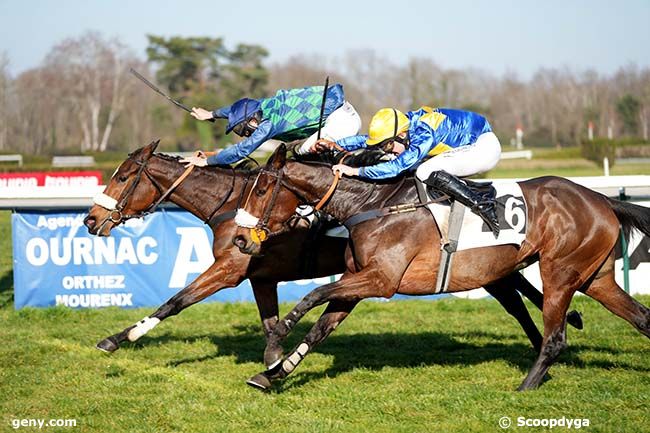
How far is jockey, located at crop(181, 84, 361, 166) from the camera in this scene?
657 cm

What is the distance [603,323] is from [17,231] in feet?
22.8

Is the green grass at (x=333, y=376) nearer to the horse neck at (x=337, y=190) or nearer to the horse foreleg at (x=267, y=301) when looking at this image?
the horse foreleg at (x=267, y=301)

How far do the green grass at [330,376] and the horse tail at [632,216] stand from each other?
3.56 ft

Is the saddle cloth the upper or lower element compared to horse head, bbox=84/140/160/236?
lower

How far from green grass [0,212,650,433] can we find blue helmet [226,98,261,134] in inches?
78.0

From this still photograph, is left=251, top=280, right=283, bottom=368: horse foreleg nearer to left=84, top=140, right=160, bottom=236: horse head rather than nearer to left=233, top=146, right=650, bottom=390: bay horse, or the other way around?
left=233, top=146, right=650, bottom=390: bay horse

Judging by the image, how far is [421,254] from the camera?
5.80 m

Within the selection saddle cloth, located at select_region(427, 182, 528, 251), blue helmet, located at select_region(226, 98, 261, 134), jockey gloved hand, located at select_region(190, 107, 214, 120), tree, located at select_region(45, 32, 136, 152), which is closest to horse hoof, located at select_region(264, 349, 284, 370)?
saddle cloth, located at select_region(427, 182, 528, 251)

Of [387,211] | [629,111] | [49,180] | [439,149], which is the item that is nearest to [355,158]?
[387,211]

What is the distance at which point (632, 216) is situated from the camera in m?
6.27

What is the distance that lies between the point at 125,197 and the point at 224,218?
82 cm

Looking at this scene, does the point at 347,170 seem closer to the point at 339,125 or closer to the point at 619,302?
the point at 339,125

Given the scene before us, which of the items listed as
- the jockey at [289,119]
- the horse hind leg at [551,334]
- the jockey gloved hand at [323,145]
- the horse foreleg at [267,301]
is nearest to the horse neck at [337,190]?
the jockey gloved hand at [323,145]

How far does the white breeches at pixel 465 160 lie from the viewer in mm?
5930
